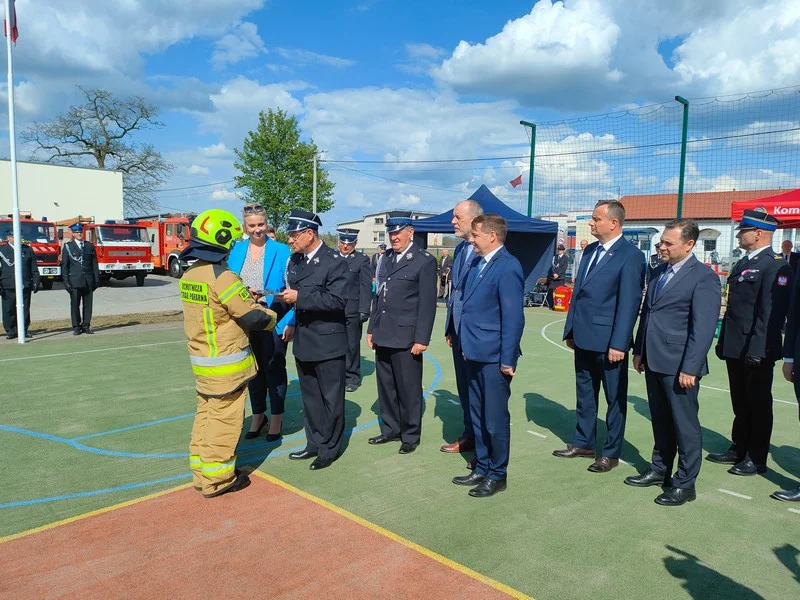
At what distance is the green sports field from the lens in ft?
10.5

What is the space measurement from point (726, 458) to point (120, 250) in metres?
23.8

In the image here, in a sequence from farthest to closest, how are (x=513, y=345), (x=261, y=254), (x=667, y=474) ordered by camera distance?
(x=261, y=254), (x=667, y=474), (x=513, y=345)

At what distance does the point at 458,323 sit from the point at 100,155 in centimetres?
4894

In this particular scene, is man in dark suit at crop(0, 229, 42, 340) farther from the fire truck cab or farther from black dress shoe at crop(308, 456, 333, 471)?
the fire truck cab

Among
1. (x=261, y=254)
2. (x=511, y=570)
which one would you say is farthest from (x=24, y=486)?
(x=511, y=570)

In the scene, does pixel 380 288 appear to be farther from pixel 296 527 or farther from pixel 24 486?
pixel 24 486

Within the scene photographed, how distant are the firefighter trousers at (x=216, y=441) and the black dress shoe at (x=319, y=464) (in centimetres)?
66

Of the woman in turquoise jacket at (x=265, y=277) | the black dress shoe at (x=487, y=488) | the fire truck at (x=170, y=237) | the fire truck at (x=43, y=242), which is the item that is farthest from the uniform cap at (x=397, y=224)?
the fire truck at (x=170, y=237)

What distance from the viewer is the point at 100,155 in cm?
4581

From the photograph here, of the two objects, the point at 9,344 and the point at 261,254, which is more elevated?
the point at 261,254

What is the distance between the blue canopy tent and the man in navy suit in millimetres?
10395

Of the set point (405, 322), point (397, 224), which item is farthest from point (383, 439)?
point (397, 224)

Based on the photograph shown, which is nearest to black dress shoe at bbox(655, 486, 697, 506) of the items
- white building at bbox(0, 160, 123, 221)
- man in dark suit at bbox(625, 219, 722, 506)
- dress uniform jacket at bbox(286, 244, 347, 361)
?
man in dark suit at bbox(625, 219, 722, 506)

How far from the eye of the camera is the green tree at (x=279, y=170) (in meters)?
38.2
